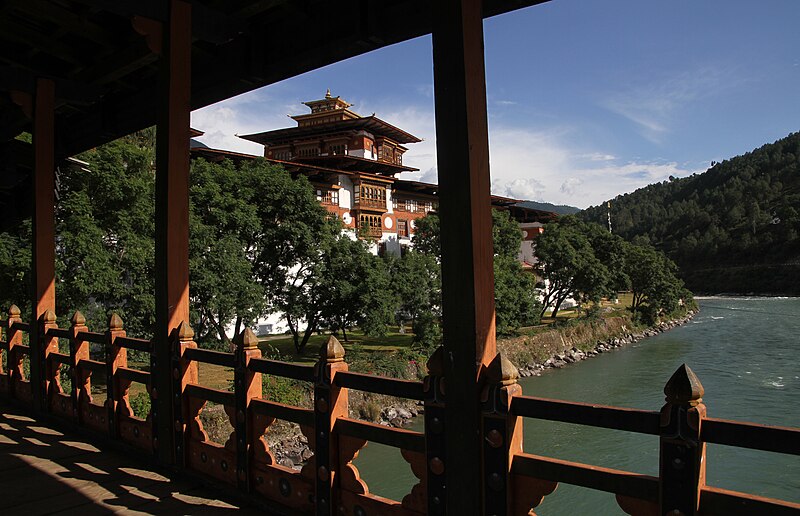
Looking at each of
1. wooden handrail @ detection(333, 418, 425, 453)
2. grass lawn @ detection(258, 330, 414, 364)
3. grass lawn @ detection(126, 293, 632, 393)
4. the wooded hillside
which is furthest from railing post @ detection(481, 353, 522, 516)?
the wooded hillside

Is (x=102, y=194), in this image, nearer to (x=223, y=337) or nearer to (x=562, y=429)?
(x=223, y=337)

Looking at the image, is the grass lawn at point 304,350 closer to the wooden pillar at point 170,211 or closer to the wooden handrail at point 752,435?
the wooden pillar at point 170,211

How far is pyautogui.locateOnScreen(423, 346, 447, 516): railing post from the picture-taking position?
2.39m

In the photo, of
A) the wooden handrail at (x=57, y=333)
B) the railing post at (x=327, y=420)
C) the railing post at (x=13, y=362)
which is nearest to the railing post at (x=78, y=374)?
the wooden handrail at (x=57, y=333)

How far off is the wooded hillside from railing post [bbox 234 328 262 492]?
72.9 metres

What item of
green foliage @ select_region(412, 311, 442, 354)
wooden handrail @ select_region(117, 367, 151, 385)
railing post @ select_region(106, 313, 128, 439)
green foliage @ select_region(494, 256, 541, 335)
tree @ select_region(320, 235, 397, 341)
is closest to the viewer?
wooden handrail @ select_region(117, 367, 151, 385)

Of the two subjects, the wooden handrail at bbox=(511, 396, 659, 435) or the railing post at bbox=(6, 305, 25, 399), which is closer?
the wooden handrail at bbox=(511, 396, 659, 435)

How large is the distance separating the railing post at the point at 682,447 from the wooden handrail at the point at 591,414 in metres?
0.05

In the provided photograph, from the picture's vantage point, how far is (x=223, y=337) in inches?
579

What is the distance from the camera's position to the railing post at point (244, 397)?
324 centimetres

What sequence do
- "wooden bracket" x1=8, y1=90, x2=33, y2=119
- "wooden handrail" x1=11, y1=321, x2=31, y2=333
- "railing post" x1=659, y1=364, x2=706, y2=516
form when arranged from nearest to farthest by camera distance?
"railing post" x1=659, y1=364, x2=706, y2=516 < "wooden bracket" x1=8, y1=90, x2=33, y2=119 < "wooden handrail" x1=11, y1=321, x2=31, y2=333

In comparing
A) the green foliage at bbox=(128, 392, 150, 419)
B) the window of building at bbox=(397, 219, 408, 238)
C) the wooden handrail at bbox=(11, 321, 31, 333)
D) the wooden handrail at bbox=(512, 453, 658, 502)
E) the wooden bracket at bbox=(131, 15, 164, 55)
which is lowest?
the green foliage at bbox=(128, 392, 150, 419)

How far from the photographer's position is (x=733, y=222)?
83938 mm

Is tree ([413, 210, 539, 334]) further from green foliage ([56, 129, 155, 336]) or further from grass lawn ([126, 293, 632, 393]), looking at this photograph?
green foliage ([56, 129, 155, 336])
